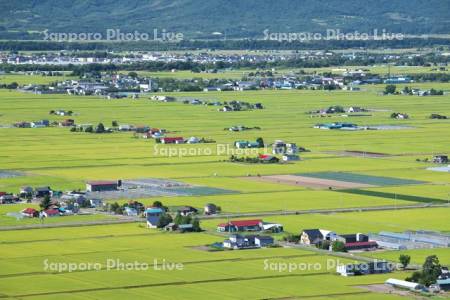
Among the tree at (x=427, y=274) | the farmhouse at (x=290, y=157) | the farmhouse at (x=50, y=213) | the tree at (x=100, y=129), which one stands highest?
the tree at (x=100, y=129)

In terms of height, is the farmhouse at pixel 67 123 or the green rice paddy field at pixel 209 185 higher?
the farmhouse at pixel 67 123

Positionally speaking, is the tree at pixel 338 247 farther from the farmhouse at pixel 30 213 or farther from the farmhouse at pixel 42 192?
the farmhouse at pixel 42 192

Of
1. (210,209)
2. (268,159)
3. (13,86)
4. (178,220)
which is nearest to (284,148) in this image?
(268,159)

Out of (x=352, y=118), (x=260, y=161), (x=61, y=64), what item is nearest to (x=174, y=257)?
(x=260, y=161)

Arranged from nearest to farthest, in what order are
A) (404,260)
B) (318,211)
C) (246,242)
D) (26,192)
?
(404,260) → (246,242) → (318,211) → (26,192)

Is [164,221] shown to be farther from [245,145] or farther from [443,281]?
[245,145]

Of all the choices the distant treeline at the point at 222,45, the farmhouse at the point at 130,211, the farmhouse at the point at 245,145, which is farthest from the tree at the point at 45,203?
the distant treeline at the point at 222,45
